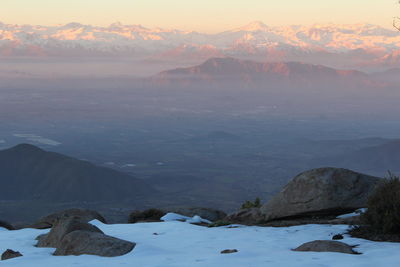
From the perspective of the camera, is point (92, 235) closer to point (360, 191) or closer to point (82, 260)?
point (82, 260)

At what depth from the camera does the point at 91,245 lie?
53.3 ft

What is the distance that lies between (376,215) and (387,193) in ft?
2.96

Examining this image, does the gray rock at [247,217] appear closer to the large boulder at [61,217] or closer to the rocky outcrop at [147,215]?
the rocky outcrop at [147,215]

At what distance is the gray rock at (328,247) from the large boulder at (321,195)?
710cm

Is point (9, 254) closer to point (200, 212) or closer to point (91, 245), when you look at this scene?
point (91, 245)

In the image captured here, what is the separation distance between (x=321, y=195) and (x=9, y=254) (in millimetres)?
12586

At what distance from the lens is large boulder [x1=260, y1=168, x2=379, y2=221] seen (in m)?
23.0

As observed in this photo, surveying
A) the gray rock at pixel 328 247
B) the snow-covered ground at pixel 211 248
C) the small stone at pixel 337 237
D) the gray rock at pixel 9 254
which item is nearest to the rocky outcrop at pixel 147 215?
the snow-covered ground at pixel 211 248

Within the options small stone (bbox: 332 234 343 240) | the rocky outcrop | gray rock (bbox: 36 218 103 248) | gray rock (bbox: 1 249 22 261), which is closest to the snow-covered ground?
small stone (bbox: 332 234 343 240)

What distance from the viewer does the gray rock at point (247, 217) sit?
77.7ft

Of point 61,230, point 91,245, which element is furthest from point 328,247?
point 61,230

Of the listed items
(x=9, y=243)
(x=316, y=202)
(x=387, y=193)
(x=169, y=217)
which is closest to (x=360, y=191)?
(x=316, y=202)

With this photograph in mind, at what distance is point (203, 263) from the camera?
47.1 ft

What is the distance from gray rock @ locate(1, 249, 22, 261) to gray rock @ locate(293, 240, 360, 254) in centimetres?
Result: 825
